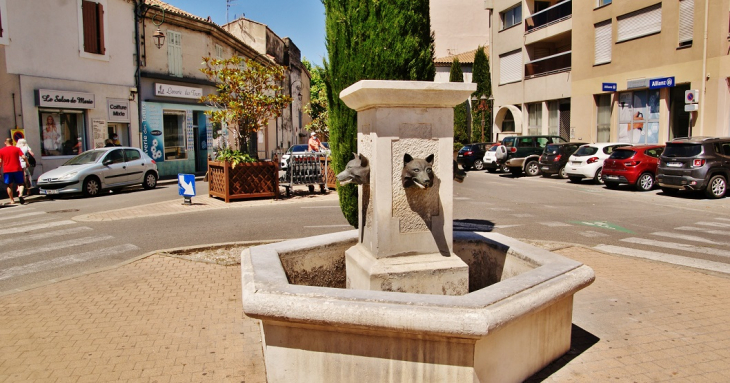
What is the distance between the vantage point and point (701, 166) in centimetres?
1465

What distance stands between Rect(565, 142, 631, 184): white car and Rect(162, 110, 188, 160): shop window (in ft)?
57.0

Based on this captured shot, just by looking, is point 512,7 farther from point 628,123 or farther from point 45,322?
point 45,322

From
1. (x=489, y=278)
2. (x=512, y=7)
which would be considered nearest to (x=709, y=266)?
(x=489, y=278)

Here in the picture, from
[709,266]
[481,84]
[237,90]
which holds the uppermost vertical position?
[481,84]

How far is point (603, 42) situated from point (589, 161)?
25.9 ft

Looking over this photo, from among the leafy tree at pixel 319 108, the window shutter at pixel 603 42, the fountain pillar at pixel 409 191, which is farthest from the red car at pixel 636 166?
the fountain pillar at pixel 409 191

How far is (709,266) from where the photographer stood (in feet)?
23.3

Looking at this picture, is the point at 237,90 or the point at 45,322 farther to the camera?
the point at 237,90

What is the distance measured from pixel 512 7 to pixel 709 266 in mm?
28500

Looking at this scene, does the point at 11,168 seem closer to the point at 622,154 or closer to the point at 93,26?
the point at 93,26

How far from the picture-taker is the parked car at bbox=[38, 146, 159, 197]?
50.1 ft

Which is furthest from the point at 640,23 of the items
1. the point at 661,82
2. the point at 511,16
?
the point at 511,16

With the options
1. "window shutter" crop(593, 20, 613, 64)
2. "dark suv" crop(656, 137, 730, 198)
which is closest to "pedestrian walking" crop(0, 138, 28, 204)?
"dark suv" crop(656, 137, 730, 198)

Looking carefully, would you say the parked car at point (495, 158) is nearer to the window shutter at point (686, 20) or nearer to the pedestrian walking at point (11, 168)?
the window shutter at point (686, 20)
